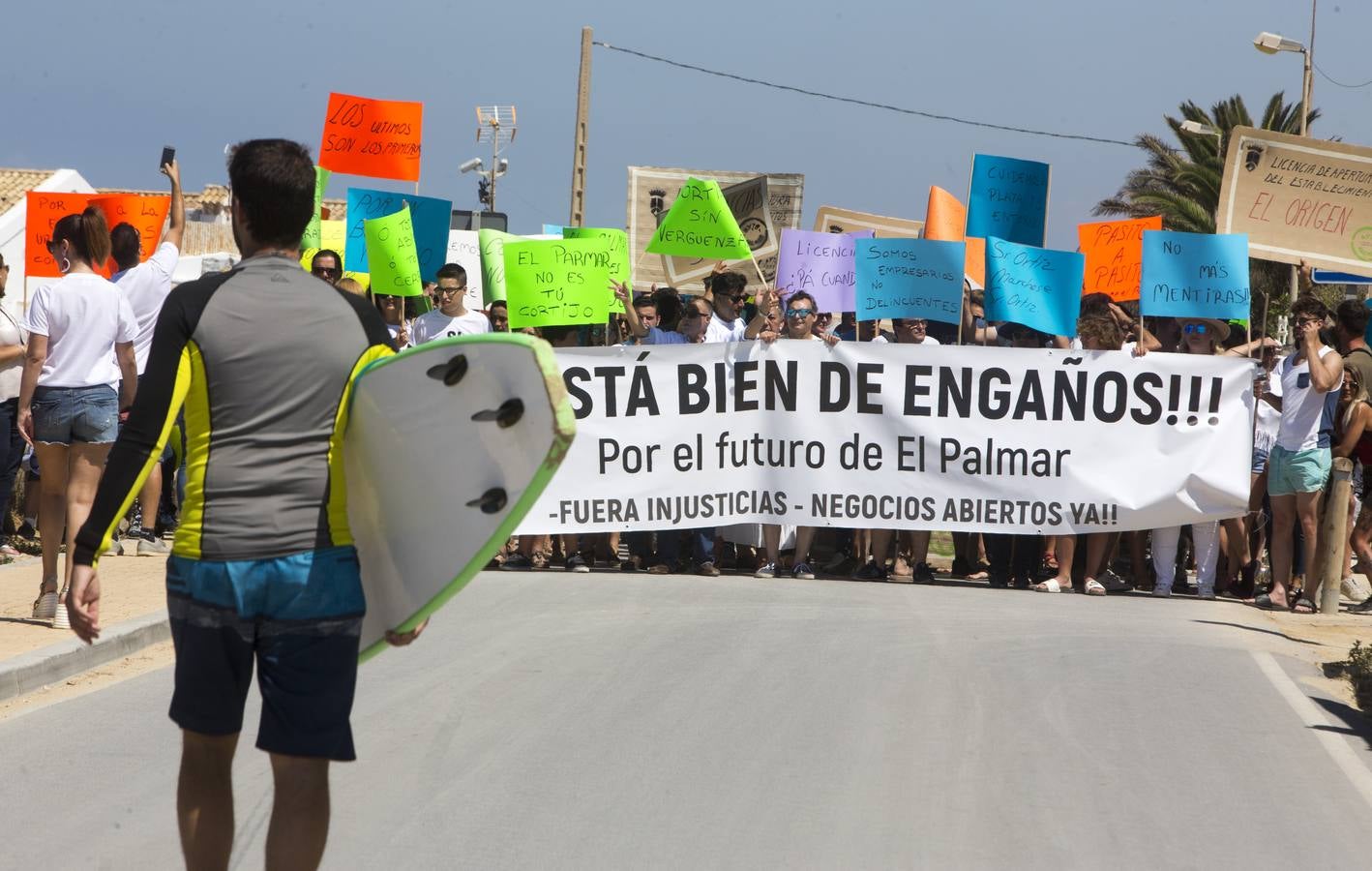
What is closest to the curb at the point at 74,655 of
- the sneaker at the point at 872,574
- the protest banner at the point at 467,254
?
the sneaker at the point at 872,574

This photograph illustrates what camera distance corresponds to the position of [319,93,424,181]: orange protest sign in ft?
49.5

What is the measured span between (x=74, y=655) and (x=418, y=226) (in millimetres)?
7765

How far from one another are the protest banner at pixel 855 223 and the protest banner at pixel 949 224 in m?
1.20

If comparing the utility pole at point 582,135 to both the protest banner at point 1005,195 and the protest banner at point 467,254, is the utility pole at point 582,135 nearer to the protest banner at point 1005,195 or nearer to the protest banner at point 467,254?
the protest banner at point 467,254

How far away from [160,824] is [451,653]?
3.10 metres

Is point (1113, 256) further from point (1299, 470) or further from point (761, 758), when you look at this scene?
point (761, 758)

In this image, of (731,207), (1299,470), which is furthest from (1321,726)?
(731,207)

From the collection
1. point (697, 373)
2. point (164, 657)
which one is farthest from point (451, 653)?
point (697, 373)

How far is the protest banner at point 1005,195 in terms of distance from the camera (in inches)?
569

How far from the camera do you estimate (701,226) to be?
14914mm

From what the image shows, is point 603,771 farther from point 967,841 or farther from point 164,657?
point 164,657

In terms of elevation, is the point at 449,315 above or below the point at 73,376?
above

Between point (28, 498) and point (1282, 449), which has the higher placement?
point (1282, 449)

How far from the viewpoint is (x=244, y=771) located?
5.98 m
